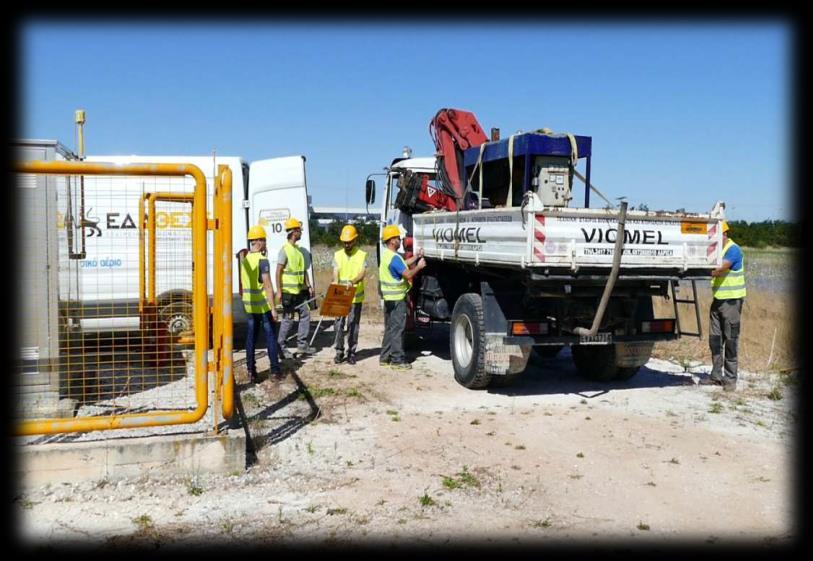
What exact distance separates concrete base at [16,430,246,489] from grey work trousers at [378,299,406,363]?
13.2ft

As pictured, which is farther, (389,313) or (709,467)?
(389,313)

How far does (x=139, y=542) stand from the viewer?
4070 millimetres

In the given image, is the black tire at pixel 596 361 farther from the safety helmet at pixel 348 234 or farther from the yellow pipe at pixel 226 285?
the yellow pipe at pixel 226 285

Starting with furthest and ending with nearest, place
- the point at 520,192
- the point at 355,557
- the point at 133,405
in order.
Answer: the point at 520,192 < the point at 133,405 < the point at 355,557

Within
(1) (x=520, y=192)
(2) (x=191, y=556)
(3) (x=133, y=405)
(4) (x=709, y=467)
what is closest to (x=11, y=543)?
(2) (x=191, y=556)

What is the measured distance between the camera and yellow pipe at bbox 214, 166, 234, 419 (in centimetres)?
523

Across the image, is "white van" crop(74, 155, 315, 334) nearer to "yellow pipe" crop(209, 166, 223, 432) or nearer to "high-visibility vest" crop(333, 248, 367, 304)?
"high-visibility vest" crop(333, 248, 367, 304)

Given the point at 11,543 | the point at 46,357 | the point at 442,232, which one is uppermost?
the point at 442,232

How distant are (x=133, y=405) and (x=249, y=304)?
1.86m

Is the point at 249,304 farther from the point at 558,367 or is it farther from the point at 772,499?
the point at 772,499

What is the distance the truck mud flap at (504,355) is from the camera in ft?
24.7

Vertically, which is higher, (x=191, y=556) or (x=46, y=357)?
(x=46, y=357)

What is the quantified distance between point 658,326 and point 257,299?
474cm

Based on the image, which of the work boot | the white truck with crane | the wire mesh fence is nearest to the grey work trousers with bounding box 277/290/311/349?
the wire mesh fence
